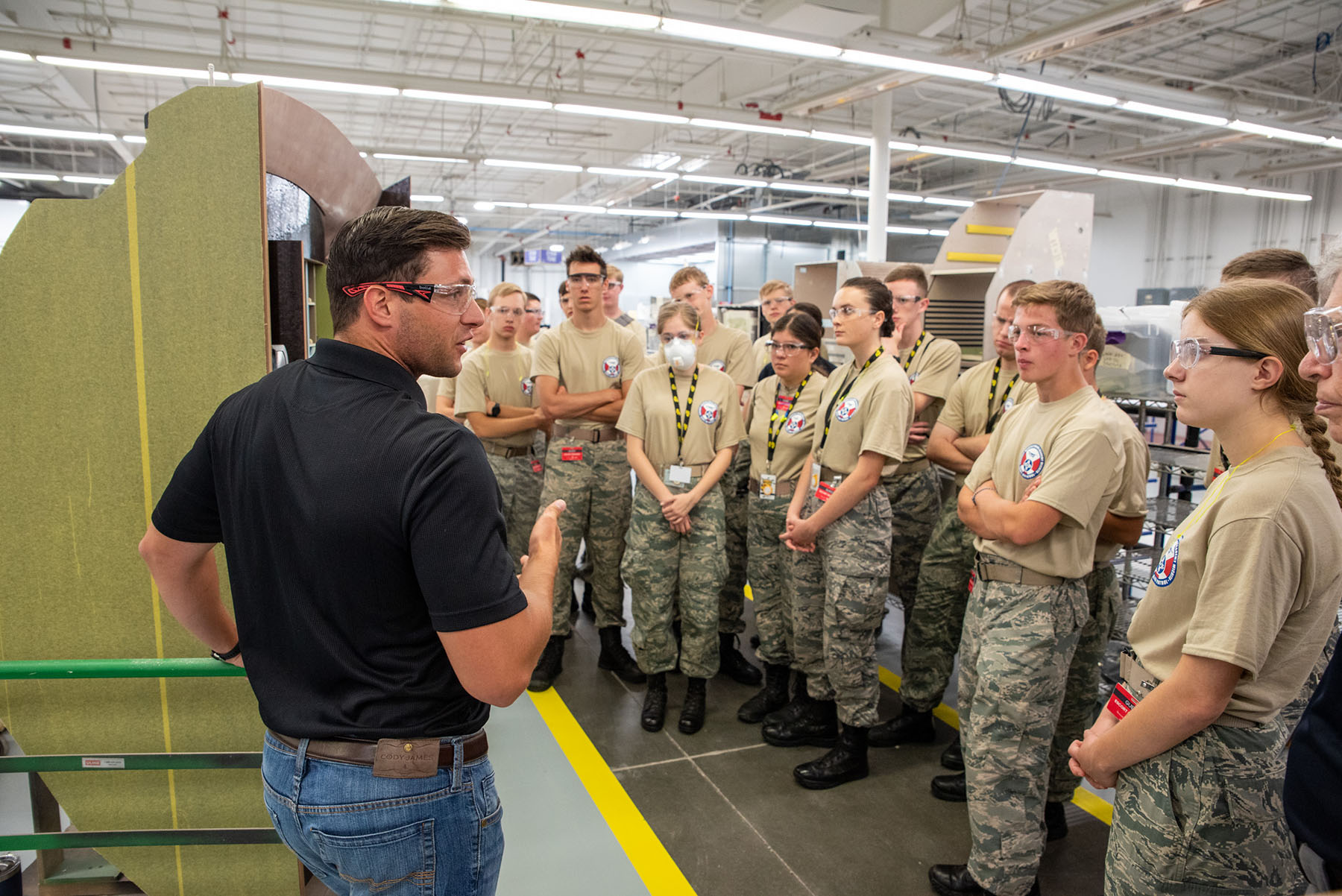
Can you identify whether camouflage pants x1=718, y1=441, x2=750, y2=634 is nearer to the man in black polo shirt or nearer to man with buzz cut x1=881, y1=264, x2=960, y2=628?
man with buzz cut x1=881, y1=264, x2=960, y2=628

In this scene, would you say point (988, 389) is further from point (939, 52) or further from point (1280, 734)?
point (939, 52)

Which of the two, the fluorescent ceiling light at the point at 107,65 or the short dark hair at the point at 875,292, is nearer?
the short dark hair at the point at 875,292

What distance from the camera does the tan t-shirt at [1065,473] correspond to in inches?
83.4

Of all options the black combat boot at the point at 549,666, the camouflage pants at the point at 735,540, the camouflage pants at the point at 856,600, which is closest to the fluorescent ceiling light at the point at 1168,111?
the camouflage pants at the point at 735,540

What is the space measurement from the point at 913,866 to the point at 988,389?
1.91m

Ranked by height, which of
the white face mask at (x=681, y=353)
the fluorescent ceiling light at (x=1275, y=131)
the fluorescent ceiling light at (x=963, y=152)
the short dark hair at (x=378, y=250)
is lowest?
the white face mask at (x=681, y=353)

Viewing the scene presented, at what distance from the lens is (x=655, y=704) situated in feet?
11.7

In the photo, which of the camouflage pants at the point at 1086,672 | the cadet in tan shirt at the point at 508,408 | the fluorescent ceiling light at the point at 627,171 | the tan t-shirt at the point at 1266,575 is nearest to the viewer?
the tan t-shirt at the point at 1266,575

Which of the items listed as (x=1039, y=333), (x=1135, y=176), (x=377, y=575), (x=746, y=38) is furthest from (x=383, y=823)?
(x=1135, y=176)

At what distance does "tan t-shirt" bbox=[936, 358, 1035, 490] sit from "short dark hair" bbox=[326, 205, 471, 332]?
266 centimetres

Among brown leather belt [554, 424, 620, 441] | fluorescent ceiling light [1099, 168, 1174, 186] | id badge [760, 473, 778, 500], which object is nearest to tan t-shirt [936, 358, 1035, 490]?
id badge [760, 473, 778, 500]

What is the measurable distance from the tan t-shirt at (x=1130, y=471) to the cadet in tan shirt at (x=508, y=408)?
279cm

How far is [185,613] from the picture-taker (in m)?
1.55

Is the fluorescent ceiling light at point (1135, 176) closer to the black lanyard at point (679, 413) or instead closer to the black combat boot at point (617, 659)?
the black lanyard at point (679, 413)
